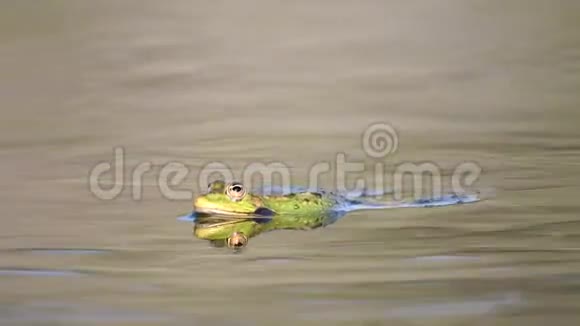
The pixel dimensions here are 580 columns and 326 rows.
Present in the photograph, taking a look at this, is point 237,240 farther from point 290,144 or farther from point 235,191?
point 290,144

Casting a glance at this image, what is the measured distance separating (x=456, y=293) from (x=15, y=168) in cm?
505

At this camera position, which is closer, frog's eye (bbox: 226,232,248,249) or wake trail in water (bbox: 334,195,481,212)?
frog's eye (bbox: 226,232,248,249)

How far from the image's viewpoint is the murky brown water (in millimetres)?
5859

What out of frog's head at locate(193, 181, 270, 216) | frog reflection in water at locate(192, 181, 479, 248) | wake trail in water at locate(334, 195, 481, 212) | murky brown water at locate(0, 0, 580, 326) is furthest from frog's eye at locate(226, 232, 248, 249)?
wake trail in water at locate(334, 195, 481, 212)

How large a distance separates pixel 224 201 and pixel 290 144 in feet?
11.3

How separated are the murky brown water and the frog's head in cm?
20

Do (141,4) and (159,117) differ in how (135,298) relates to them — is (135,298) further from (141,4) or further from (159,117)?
(141,4)

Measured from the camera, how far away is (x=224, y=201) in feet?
25.1

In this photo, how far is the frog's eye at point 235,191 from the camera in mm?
7598

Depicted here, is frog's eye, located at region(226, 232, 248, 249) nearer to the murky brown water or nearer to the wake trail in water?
the murky brown water

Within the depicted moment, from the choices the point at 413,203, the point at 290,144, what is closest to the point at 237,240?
the point at 413,203

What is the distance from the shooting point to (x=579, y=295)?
225 inches

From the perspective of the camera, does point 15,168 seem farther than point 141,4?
No

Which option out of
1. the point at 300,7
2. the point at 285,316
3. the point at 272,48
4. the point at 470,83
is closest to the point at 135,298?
the point at 285,316
